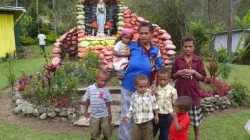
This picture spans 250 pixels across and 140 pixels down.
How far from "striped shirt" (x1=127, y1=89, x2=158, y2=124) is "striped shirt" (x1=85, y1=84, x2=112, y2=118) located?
0.47 metres

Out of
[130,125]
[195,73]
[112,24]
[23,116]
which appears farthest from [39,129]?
[112,24]

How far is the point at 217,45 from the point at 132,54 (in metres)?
19.1

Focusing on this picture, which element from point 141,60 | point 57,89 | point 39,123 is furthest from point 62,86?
point 141,60

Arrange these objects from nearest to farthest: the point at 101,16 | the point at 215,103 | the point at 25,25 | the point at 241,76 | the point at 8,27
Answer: the point at 215,103
the point at 101,16
the point at 241,76
the point at 8,27
the point at 25,25

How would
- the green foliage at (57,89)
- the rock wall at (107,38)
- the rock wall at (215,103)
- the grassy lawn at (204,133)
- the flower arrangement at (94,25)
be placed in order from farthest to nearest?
the flower arrangement at (94,25)
the rock wall at (107,38)
the rock wall at (215,103)
the green foliage at (57,89)
the grassy lawn at (204,133)

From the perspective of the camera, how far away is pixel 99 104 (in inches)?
142

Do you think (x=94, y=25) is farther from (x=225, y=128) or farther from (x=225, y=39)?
(x=225, y=39)

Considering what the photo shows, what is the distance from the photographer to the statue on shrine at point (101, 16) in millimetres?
9047

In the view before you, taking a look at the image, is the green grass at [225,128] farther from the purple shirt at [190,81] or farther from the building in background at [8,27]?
the building in background at [8,27]

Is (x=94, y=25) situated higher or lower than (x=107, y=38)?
higher

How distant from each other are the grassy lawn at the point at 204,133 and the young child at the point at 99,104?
0.86 metres

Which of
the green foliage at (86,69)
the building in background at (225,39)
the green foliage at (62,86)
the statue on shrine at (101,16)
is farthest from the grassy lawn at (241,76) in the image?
the building in background at (225,39)

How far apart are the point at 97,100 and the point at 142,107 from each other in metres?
0.67

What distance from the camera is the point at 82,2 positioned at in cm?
920
